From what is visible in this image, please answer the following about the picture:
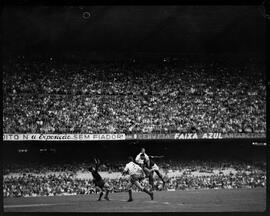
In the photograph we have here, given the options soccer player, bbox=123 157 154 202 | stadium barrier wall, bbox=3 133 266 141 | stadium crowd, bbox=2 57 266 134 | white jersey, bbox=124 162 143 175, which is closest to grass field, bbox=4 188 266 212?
soccer player, bbox=123 157 154 202

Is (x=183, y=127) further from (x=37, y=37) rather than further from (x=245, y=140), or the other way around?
(x=37, y=37)

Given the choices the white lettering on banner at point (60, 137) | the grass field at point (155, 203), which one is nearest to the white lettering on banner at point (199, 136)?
the grass field at point (155, 203)

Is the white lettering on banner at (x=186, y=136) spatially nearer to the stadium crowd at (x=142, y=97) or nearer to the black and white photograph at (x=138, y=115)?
the black and white photograph at (x=138, y=115)

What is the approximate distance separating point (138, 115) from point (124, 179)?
1.85m

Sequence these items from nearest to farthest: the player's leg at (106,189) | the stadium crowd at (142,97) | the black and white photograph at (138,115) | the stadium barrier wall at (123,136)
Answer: the black and white photograph at (138,115), the player's leg at (106,189), the stadium barrier wall at (123,136), the stadium crowd at (142,97)

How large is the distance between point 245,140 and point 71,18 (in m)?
6.07

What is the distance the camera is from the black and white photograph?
12.2 metres

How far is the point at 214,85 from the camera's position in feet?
45.9

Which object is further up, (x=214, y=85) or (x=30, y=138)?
(x=214, y=85)

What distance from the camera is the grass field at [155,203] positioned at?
459 inches

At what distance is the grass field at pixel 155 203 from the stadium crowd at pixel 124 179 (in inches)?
17.4

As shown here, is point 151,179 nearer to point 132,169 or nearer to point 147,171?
point 147,171

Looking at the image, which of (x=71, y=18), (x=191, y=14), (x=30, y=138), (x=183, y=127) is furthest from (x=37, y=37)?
(x=183, y=127)

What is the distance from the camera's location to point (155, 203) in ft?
39.5
